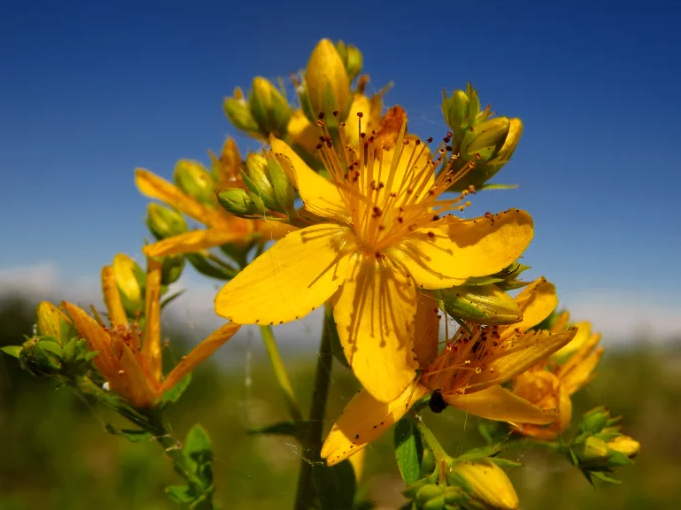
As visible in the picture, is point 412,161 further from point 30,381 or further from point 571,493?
point 30,381

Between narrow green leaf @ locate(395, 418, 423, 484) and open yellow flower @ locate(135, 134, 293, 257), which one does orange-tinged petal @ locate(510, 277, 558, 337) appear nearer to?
narrow green leaf @ locate(395, 418, 423, 484)

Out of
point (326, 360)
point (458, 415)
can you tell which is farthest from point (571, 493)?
point (326, 360)

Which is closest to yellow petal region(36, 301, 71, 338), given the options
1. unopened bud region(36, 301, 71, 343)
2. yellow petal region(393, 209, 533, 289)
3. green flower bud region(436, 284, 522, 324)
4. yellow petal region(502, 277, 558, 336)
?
unopened bud region(36, 301, 71, 343)

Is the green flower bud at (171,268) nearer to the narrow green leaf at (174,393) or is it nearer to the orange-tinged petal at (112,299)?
the orange-tinged petal at (112,299)

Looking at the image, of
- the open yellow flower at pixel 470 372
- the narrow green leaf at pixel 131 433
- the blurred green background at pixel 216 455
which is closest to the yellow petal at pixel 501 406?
the open yellow flower at pixel 470 372

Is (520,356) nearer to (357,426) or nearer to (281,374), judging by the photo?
(357,426)
